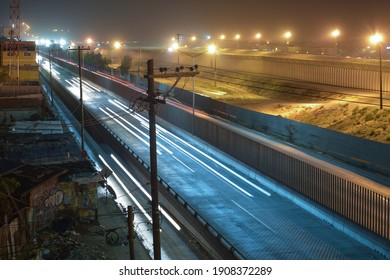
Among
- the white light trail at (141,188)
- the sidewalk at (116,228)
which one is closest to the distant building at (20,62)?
the white light trail at (141,188)

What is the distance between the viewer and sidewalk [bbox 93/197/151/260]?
15398 mm

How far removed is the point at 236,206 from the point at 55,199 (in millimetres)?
6170

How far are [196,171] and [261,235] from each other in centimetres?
872

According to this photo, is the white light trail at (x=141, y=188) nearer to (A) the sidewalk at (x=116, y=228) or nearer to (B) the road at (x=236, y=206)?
(B) the road at (x=236, y=206)

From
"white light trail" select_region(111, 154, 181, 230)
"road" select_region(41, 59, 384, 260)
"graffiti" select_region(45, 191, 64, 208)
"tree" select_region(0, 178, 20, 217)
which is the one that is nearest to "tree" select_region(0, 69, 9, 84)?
"road" select_region(41, 59, 384, 260)

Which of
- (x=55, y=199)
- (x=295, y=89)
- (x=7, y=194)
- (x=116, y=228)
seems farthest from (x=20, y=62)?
(x=7, y=194)

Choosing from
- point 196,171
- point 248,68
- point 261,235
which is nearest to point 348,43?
point 248,68

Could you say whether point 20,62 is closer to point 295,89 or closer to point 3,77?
point 3,77

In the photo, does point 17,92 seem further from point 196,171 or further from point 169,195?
point 169,195

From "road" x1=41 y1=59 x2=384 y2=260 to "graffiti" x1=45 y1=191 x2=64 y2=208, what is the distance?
9.49 ft

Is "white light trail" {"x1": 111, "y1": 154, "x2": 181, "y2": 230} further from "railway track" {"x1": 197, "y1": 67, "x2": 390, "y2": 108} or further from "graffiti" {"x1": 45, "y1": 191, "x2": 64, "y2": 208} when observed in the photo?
"railway track" {"x1": 197, "y1": 67, "x2": 390, "y2": 108}

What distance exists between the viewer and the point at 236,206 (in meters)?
19.4

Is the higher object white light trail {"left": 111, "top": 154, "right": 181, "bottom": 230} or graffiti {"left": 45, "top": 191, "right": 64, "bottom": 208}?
graffiti {"left": 45, "top": 191, "right": 64, "bottom": 208}
